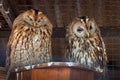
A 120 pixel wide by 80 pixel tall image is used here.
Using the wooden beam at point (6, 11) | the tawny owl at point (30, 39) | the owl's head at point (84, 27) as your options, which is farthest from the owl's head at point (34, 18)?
the owl's head at point (84, 27)

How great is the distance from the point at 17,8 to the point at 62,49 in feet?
2.05

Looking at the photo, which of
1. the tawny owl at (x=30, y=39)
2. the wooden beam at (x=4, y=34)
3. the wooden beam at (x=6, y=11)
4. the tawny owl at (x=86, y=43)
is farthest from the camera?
the wooden beam at (x=4, y=34)

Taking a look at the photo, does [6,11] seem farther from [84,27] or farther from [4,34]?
[84,27]

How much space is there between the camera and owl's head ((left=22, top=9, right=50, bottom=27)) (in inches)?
117

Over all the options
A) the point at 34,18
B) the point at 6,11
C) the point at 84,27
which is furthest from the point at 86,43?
the point at 6,11

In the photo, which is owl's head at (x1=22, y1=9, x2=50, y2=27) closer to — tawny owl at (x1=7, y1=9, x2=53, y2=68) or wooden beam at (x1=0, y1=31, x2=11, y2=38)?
tawny owl at (x1=7, y1=9, x2=53, y2=68)

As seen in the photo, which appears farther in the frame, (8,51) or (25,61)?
(8,51)

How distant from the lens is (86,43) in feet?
10.2

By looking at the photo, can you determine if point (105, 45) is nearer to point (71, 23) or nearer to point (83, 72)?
point (71, 23)

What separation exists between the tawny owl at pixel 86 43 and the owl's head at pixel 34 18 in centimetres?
26

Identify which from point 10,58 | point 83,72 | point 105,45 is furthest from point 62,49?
point 83,72

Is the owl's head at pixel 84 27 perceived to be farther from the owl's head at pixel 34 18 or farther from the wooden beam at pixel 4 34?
the wooden beam at pixel 4 34

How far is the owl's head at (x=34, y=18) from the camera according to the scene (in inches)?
117

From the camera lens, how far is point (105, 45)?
3.46m
